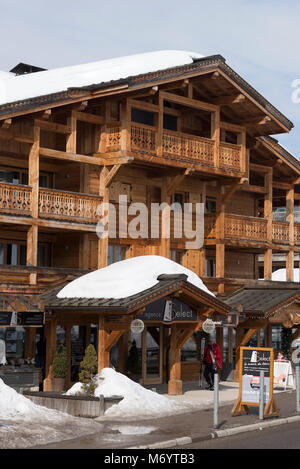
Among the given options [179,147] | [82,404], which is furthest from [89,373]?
[179,147]

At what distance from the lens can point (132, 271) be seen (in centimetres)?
2578

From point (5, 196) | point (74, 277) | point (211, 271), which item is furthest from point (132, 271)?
point (211, 271)

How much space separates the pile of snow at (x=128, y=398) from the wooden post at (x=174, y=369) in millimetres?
2898

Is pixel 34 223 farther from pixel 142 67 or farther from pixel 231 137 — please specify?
pixel 231 137

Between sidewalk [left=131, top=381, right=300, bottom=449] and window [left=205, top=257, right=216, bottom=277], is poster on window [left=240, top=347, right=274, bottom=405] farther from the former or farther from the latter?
window [left=205, top=257, right=216, bottom=277]

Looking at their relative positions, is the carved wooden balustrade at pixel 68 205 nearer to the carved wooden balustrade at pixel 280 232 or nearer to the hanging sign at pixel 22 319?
the hanging sign at pixel 22 319

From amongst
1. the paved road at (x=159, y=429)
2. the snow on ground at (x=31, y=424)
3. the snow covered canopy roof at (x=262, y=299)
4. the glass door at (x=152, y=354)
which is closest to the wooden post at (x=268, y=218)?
the snow covered canopy roof at (x=262, y=299)

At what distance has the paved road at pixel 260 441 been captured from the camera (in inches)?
650

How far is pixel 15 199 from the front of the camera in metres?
26.4

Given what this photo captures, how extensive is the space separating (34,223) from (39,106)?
359 centimetres

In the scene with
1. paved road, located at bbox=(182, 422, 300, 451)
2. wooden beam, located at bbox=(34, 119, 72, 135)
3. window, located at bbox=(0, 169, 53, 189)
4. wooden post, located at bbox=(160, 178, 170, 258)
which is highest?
wooden beam, located at bbox=(34, 119, 72, 135)

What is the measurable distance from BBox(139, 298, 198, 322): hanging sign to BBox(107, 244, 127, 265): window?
17.3 ft

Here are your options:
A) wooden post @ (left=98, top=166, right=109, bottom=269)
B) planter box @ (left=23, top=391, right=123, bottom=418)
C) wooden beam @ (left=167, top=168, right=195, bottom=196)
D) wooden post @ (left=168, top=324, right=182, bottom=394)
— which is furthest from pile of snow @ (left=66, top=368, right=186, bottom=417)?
wooden beam @ (left=167, top=168, right=195, bottom=196)

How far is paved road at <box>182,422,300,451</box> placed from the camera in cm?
1652
